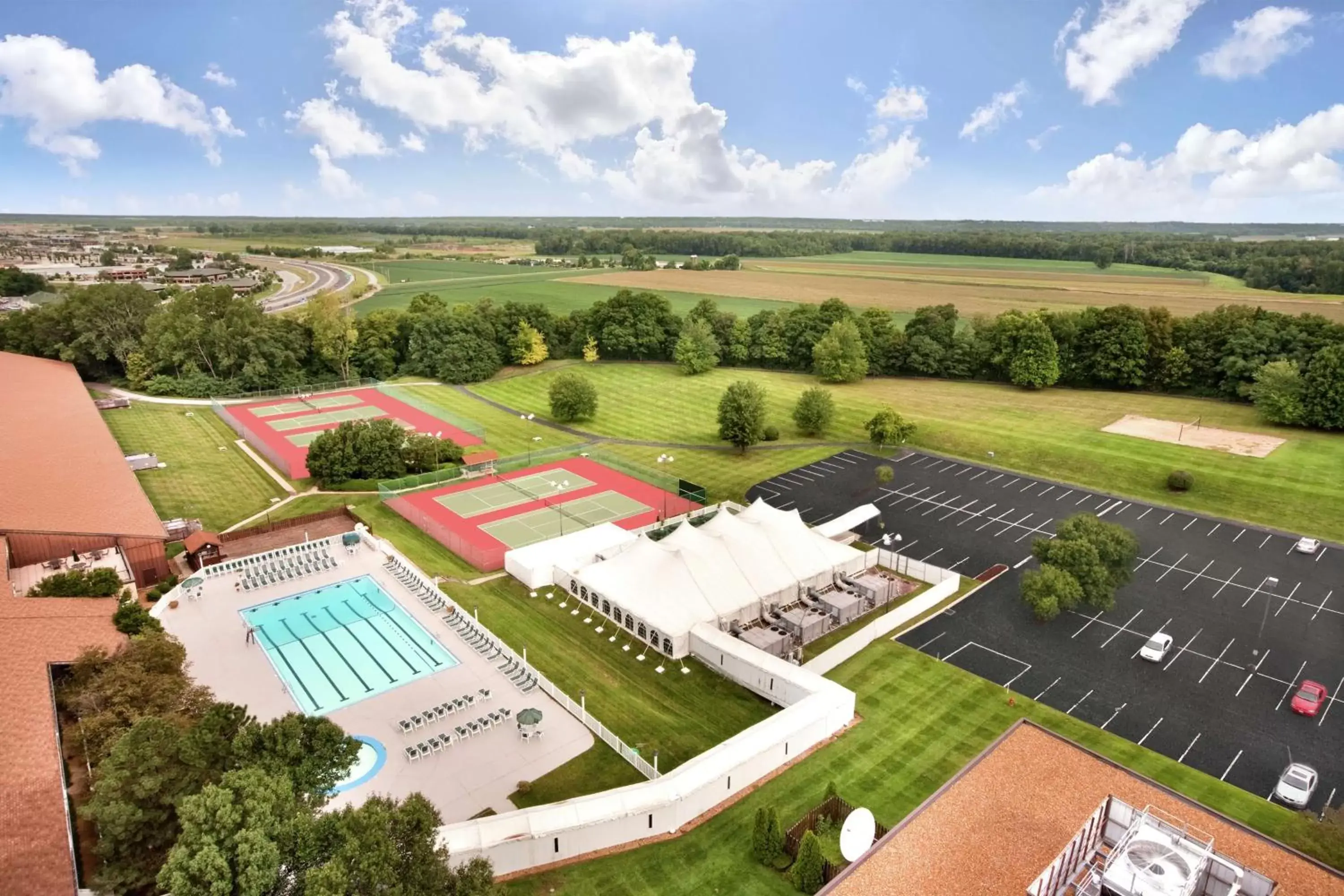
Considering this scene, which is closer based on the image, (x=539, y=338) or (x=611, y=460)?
(x=611, y=460)

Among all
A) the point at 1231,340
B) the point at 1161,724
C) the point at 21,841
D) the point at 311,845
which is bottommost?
the point at 1161,724

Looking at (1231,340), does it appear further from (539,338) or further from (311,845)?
(311,845)

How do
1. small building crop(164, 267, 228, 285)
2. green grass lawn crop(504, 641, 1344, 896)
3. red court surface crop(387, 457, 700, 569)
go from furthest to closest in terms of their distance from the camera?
small building crop(164, 267, 228, 285), red court surface crop(387, 457, 700, 569), green grass lawn crop(504, 641, 1344, 896)

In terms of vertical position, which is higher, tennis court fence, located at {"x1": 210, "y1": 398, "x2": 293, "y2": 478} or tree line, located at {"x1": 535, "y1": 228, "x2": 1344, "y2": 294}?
tree line, located at {"x1": 535, "y1": 228, "x2": 1344, "y2": 294}

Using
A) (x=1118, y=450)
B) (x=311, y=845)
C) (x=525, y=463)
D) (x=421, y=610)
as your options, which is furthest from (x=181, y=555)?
(x=1118, y=450)

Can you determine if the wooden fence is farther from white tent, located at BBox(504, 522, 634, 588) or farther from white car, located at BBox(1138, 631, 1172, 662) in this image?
white tent, located at BBox(504, 522, 634, 588)

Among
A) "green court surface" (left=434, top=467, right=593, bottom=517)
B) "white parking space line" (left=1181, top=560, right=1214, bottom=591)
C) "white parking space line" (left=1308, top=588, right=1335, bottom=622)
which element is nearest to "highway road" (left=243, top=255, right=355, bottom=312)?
"green court surface" (left=434, top=467, right=593, bottom=517)

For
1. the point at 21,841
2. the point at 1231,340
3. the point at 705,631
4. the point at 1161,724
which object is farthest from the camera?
the point at 1231,340
